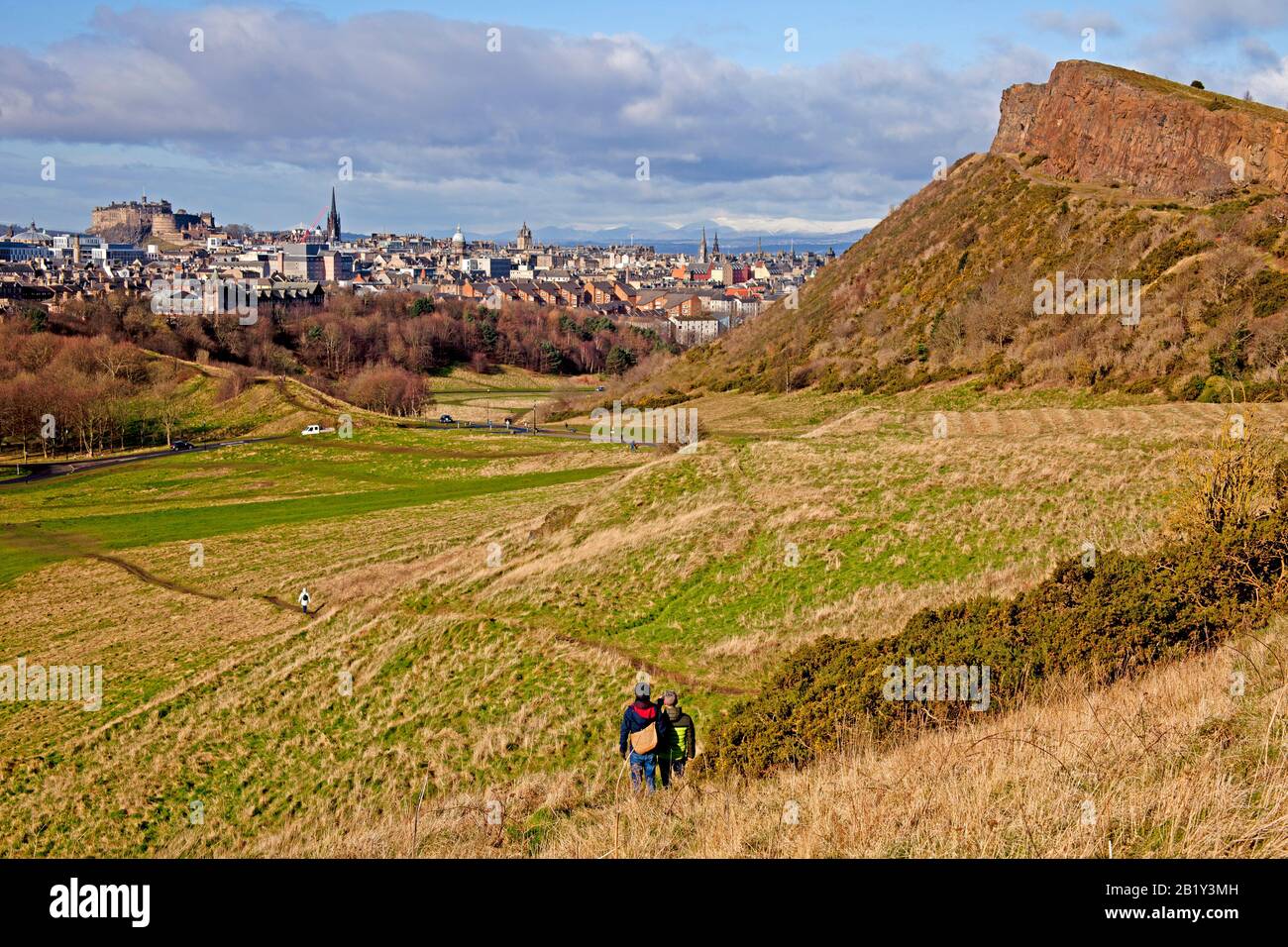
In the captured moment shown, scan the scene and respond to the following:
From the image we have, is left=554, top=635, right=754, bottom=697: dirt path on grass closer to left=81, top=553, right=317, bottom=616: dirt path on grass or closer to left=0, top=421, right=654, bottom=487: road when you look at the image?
left=81, top=553, right=317, bottom=616: dirt path on grass

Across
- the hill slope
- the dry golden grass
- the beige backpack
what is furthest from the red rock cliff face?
the beige backpack

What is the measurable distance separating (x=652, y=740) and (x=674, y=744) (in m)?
Answer: 0.63

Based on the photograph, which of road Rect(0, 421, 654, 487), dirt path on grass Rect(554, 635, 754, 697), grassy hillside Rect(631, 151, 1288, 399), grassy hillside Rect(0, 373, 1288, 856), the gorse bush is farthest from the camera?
road Rect(0, 421, 654, 487)

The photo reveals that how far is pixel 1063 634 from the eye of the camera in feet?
40.1

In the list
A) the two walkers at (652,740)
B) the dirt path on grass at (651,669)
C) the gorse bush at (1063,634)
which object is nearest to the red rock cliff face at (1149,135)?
the gorse bush at (1063,634)

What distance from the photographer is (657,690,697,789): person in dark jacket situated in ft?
38.6

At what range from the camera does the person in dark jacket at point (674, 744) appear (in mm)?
11773

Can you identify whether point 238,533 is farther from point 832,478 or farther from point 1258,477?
point 1258,477

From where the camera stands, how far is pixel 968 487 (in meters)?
24.5

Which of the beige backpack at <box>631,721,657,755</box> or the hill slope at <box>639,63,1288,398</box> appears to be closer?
the beige backpack at <box>631,721,657,755</box>
